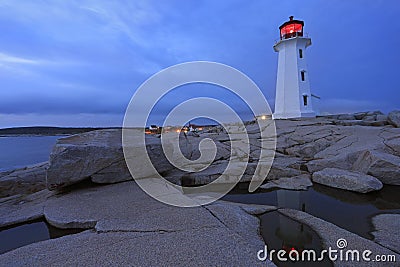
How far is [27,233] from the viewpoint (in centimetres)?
495

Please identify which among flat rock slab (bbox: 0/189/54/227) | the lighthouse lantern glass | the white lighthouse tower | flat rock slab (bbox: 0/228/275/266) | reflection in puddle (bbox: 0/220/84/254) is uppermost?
the lighthouse lantern glass

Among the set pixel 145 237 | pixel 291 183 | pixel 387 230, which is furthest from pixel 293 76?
pixel 145 237

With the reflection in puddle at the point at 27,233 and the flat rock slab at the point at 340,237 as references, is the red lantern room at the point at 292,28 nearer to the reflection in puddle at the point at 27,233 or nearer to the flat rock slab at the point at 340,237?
the flat rock slab at the point at 340,237

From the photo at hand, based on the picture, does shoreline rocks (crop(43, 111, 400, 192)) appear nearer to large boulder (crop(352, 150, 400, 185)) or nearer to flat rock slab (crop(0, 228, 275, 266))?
large boulder (crop(352, 150, 400, 185))

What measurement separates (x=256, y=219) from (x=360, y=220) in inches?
100

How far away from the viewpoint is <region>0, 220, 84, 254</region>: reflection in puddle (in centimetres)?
458

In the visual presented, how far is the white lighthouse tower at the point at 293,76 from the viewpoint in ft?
68.3

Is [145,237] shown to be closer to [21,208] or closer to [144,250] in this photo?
[144,250]

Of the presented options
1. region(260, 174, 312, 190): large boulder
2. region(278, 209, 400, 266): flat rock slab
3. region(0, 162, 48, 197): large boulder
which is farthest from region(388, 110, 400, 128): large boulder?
region(0, 162, 48, 197): large boulder

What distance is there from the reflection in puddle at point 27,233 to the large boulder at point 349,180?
7.81 metres

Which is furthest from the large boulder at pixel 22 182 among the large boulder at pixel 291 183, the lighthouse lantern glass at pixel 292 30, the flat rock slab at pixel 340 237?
the lighthouse lantern glass at pixel 292 30

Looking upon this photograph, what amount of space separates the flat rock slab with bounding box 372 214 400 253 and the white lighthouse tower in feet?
53.6

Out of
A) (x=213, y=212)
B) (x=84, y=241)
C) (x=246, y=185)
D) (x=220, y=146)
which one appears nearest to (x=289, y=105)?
(x=220, y=146)

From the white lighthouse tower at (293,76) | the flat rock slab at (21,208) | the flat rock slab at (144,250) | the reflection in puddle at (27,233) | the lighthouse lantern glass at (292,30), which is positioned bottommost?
the reflection in puddle at (27,233)
